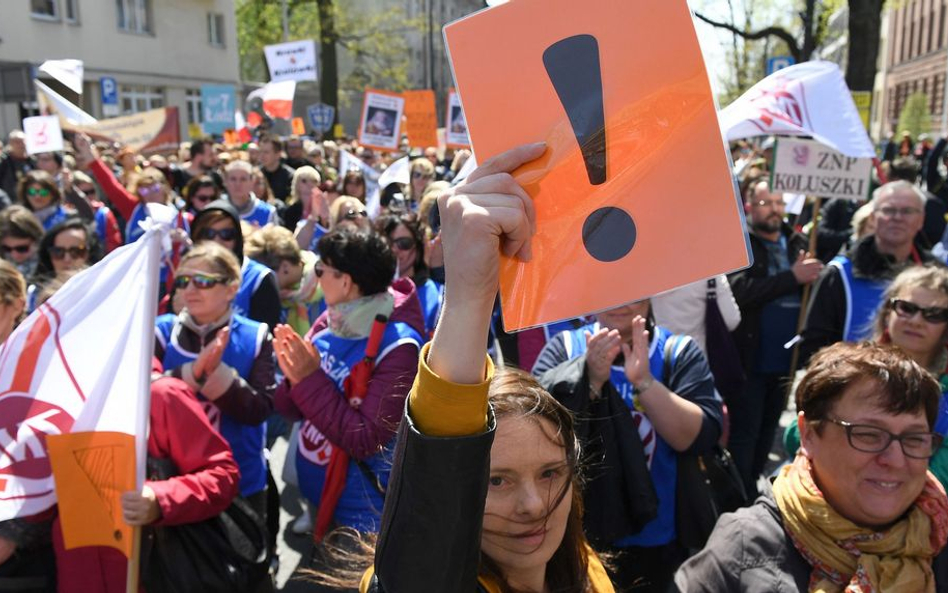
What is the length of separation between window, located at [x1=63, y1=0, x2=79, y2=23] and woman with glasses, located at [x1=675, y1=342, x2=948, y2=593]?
2948cm

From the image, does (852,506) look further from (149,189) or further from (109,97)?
(109,97)

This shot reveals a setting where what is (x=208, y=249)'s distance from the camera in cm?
365

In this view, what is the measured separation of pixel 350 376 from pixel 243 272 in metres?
1.74

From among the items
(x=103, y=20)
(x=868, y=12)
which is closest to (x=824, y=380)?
(x=868, y=12)

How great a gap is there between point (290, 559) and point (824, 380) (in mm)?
3196

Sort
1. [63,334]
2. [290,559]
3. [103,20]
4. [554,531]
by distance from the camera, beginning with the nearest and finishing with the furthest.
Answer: [554,531] < [63,334] < [290,559] < [103,20]

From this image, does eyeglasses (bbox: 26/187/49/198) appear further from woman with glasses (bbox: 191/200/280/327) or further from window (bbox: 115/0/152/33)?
window (bbox: 115/0/152/33)

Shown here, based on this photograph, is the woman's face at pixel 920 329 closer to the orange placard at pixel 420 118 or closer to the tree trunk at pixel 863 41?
the tree trunk at pixel 863 41

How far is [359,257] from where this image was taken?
3.38 metres

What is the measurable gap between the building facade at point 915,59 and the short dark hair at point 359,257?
44495 millimetres

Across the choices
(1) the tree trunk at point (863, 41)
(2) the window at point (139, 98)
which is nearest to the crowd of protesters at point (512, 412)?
(1) the tree trunk at point (863, 41)

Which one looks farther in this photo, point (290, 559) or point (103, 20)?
point (103, 20)

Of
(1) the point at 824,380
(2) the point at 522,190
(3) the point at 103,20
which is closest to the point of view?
(2) the point at 522,190

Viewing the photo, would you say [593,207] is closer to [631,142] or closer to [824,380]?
[631,142]
